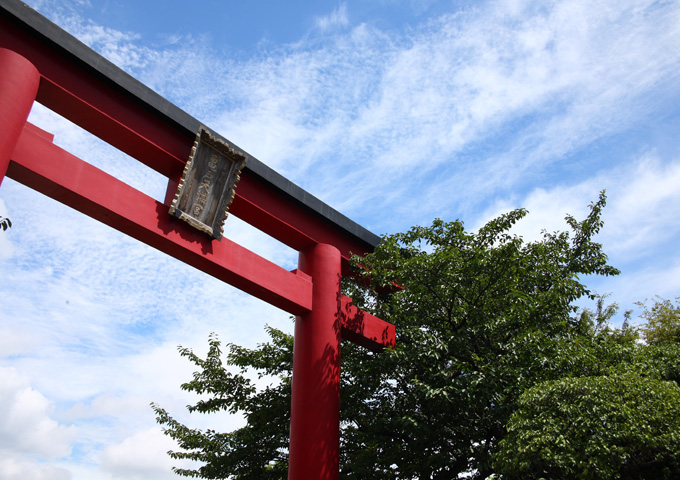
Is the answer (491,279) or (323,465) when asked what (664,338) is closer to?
(491,279)

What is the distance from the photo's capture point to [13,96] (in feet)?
18.6

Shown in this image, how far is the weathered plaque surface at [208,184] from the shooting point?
23.5 ft

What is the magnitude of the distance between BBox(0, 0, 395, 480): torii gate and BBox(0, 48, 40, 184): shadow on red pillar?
1cm

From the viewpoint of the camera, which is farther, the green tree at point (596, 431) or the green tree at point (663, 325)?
the green tree at point (663, 325)

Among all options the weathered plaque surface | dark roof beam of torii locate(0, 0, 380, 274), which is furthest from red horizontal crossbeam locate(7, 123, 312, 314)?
dark roof beam of torii locate(0, 0, 380, 274)

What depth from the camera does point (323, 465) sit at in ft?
23.9

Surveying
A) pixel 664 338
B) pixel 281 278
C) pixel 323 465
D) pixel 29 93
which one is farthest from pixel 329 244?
pixel 664 338

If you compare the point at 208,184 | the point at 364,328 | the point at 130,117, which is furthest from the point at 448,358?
the point at 130,117

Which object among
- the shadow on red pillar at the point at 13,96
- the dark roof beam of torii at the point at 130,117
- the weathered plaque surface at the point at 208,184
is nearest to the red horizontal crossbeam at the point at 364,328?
the dark roof beam of torii at the point at 130,117

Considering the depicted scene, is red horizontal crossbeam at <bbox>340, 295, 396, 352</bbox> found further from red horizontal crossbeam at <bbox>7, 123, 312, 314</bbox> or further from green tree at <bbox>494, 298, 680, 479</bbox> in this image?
green tree at <bbox>494, 298, 680, 479</bbox>

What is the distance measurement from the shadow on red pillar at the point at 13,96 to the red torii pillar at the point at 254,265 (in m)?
0.01

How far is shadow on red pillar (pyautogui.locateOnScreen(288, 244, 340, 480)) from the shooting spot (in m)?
7.30

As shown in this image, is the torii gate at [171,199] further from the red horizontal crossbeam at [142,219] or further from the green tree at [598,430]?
the green tree at [598,430]

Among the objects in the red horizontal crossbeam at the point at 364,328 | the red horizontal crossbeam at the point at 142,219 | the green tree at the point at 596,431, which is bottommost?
the green tree at the point at 596,431
